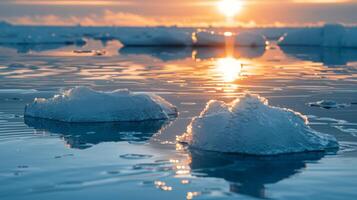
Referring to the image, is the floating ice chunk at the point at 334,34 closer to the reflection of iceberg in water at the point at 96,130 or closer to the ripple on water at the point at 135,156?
the reflection of iceberg in water at the point at 96,130

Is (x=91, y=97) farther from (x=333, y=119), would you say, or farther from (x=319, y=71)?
(x=319, y=71)

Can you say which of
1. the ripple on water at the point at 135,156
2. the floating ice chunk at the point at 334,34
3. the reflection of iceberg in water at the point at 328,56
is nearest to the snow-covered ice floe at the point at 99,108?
the ripple on water at the point at 135,156

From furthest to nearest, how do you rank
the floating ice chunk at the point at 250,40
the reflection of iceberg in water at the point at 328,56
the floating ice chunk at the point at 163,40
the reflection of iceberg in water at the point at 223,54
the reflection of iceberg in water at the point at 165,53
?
the floating ice chunk at the point at 250,40 → the floating ice chunk at the point at 163,40 → the reflection of iceberg in water at the point at 223,54 → the reflection of iceberg in water at the point at 165,53 → the reflection of iceberg in water at the point at 328,56

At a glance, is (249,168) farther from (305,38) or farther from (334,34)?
(305,38)

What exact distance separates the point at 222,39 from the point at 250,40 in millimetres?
1933

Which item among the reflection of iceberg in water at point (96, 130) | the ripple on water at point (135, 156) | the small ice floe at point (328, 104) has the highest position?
the small ice floe at point (328, 104)

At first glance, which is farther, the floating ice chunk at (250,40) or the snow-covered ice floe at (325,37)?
the floating ice chunk at (250,40)

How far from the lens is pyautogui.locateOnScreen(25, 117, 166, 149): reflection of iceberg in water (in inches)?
285

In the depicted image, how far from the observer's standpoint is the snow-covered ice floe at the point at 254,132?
654 cm

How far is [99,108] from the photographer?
28.5 feet

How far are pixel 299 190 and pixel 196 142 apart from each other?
6.21 ft

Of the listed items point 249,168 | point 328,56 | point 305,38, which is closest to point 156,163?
point 249,168

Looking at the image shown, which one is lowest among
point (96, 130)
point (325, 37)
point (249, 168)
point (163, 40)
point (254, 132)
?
point (249, 168)

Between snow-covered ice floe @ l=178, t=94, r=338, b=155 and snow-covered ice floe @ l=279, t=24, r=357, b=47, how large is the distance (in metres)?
28.6
